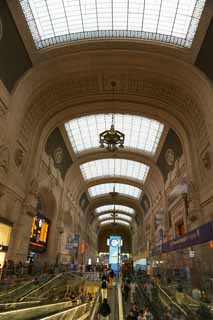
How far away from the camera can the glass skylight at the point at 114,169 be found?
28.0 meters

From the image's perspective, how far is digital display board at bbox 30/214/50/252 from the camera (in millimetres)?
16309

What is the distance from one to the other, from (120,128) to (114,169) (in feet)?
28.9

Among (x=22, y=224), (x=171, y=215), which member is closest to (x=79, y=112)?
(x=22, y=224)

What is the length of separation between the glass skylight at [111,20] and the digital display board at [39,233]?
1151cm

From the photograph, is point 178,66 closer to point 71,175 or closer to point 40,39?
point 40,39

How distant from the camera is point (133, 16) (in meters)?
12.8

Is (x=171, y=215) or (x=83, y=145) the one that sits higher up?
(x=83, y=145)

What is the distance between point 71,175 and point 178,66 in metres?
15.2

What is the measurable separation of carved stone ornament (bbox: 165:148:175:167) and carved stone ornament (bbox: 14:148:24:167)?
11.5 m

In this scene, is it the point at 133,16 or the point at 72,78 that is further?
the point at 72,78

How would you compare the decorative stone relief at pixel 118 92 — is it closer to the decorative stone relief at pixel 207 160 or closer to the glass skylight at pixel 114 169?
the decorative stone relief at pixel 207 160

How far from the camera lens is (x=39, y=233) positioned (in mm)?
17375

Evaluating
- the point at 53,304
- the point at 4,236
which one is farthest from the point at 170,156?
the point at 53,304

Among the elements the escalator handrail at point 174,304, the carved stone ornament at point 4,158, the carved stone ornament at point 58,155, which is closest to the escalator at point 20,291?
the escalator handrail at point 174,304
